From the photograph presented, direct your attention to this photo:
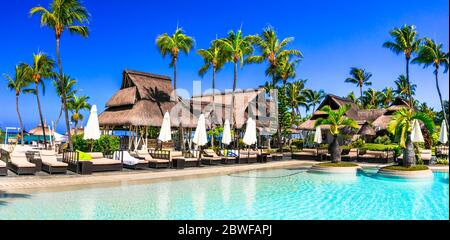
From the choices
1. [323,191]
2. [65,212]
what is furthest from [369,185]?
[65,212]

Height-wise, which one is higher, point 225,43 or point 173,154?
point 225,43

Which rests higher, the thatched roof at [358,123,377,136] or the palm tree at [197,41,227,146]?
the palm tree at [197,41,227,146]

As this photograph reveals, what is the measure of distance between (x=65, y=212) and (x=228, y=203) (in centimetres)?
372

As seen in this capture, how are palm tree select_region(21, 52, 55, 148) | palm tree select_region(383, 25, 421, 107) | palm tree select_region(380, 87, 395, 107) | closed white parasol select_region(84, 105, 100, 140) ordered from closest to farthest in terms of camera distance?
closed white parasol select_region(84, 105, 100, 140) → palm tree select_region(21, 52, 55, 148) → palm tree select_region(383, 25, 421, 107) → palm tree select_region(380, 87, 395, 107)

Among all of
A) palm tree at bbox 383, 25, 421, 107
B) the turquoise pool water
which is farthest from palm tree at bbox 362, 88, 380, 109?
the turquoise pool water

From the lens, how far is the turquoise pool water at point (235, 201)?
24.1 feet

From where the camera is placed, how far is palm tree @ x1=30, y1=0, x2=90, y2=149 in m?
21.8

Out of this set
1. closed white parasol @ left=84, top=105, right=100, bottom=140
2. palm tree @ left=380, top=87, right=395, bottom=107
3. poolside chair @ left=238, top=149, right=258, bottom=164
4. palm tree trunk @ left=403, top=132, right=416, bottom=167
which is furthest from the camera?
palm tree @ left=380, top=87, right=395, bottom=107

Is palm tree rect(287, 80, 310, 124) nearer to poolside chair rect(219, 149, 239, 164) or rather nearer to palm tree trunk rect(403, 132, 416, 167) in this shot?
poolside chair rect(219, 149, 239, 164)

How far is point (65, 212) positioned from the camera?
23.6ft

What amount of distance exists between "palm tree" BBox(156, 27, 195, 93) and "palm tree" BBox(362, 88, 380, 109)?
38.5 m

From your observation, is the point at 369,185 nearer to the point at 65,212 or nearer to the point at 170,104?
the point at 65,212

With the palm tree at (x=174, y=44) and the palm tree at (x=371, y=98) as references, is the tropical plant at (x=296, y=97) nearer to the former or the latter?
the palm tree at (x=371, y=98)

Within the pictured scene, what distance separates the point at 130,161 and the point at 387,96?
51.5 meters
